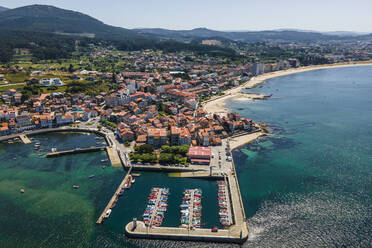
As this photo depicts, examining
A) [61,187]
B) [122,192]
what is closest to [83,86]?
[61,187]

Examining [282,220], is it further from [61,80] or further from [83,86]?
[61,80]

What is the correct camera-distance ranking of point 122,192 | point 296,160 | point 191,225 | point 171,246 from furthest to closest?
point 296,160
point 122,192
point 191,225
point 171,246

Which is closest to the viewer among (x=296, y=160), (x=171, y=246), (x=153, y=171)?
(x=171, y=246)

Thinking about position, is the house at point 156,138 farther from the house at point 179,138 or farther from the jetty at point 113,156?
the jetty at point 113,156

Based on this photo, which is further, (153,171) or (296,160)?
(296,160)

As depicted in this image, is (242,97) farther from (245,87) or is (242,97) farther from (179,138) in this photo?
(179,138)

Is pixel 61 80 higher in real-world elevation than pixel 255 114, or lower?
higher

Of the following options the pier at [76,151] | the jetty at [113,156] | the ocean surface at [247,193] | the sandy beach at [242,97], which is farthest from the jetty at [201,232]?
the pier at [76,151]

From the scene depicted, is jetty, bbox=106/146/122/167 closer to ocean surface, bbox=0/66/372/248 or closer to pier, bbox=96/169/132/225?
ocean surface, bbox=0/66/372/248

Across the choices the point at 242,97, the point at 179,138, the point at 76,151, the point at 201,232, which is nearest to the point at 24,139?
the point at 76,151
